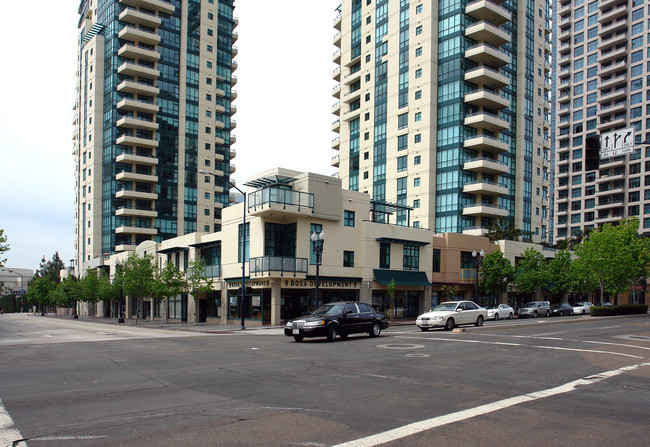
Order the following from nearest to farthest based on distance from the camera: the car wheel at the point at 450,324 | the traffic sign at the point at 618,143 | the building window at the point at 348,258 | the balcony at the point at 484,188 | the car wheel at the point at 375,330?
the traffic sign at the point at 618,143
the car wheel at the point at 375,330
the car wheel at the point at 450,324
the building window at the point at 348,258
the balcony at the point at 484,188

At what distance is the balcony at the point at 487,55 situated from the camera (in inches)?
2468

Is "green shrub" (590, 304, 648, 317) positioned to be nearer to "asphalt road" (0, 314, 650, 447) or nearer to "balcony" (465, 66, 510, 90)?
"asphalt road" (0, 314, 650, 447)

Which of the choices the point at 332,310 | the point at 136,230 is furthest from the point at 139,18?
the point at 332,310

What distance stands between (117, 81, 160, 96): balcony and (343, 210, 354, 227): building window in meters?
53.3

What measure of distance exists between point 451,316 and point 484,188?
39681 millimetres

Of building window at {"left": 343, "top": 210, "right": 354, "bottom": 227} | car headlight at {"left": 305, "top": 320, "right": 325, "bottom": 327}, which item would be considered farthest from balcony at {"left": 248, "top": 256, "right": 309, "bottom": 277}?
car headlight at {"left": 305, "top": 320, "right": 325, "bottom": 327}

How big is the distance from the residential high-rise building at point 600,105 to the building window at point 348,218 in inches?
2268

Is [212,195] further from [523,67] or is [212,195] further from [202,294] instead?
[523,67]

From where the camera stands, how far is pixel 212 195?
299 feet

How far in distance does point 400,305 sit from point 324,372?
34.0 metres

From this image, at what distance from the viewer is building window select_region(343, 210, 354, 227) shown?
41394 mm

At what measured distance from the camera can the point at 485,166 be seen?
62406 mm

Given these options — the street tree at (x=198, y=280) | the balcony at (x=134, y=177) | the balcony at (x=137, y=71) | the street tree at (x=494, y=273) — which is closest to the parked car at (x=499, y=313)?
the street tree at (x=494, y=273)

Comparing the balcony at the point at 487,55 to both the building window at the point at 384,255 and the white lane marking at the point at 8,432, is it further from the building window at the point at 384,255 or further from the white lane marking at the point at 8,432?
the white lane marking at the point at 8,432
